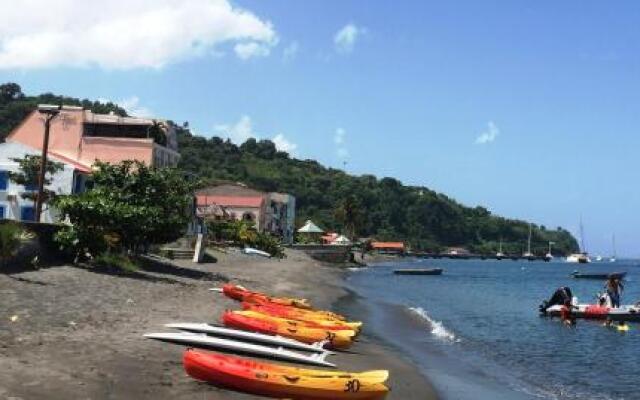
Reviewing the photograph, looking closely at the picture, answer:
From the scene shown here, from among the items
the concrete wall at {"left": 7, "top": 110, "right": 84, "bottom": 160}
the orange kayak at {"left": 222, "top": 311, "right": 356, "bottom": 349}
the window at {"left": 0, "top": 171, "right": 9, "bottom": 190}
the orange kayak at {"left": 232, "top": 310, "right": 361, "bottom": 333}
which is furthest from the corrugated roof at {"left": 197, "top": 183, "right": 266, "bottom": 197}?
the orange kayak at {"left": 222, "top": 311, "right": 356, "bottom": 349}

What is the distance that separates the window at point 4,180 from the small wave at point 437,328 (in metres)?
30.6

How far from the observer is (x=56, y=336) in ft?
49.9

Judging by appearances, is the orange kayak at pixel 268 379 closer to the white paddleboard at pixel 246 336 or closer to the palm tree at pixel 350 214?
the white paddleboard at pixel 246 336

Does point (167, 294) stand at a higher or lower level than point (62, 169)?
lower

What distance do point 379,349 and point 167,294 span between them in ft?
26.7

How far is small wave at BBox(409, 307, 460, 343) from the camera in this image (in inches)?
1176

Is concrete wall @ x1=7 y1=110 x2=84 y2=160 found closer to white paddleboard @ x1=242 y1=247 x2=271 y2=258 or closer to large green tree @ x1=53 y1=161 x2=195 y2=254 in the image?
white paddleboard @ x1=242 y1=247 x2=271 y2=258

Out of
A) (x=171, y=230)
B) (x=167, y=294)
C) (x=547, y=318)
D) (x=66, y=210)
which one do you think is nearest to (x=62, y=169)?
(x=171, y=230)

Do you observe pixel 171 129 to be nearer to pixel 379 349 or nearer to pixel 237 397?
pixel 379 349

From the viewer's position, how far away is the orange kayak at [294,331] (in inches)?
788

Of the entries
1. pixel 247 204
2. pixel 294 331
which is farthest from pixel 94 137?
pixel 294 331

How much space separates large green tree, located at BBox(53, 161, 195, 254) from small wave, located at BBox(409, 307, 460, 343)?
42.0 ft

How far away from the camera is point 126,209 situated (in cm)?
3105

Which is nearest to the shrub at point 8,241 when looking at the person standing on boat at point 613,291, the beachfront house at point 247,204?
the person standing on boat at point 613,291
